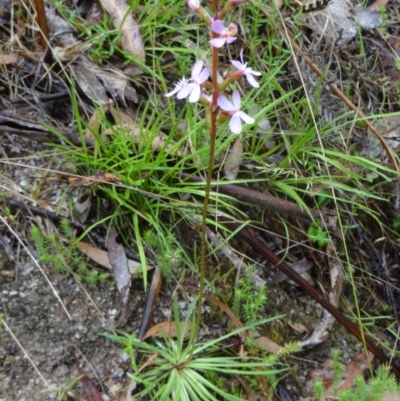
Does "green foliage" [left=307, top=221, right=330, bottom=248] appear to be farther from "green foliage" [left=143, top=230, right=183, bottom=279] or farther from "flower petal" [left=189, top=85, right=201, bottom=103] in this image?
"flower petal" [left=189, top=85, right=201, bottom=103]

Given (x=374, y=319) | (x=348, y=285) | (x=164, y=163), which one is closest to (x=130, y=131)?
(x=164, y=163)

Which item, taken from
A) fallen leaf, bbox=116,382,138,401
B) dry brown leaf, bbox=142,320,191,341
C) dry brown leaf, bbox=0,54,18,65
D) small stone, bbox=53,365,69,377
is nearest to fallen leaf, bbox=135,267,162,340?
dry brown leaf, bbox=142,320,191,341

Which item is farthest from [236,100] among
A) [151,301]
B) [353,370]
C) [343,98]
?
[353,370]

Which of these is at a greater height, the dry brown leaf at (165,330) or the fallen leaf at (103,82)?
the fallen leaf at (103,82)

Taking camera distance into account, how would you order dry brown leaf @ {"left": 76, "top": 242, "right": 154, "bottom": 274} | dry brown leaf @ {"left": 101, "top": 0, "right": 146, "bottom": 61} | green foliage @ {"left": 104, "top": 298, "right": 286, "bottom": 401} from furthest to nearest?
dry brown leaf @ {"left": 101, "top": 0, "right": 146, "bottom": 61}
dry brown leaf @ {"left": 76, "top": 242, "right": 154, "bottom": 274}
green foliage @ {"left": 104, "top": 298, "right": 286, "bottom": 401}

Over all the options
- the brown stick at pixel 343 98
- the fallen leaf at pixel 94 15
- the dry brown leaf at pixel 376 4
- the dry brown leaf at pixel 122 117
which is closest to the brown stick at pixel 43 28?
the fallen leaf at pixel 94 15

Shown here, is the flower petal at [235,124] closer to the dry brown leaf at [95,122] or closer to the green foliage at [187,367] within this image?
the green foliage at [187,367]
